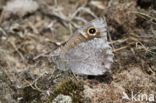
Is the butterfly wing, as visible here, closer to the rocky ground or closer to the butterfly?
the butterfly

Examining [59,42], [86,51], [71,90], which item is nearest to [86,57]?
[86,51]

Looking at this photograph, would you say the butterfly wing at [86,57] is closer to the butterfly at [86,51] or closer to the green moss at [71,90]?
the butterfly at [86,51]

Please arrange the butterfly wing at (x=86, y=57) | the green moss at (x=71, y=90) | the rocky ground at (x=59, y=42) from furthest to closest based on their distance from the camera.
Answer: the butterfly wing at (x=86, y=57) < the rocky ground at (x=59, y=42) < the green moss at (x=71, y=90)

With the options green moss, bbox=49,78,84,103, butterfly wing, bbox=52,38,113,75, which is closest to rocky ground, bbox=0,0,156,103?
green moss, bbox=49,78,84,103

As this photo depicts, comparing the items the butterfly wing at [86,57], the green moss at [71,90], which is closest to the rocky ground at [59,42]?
the green moss at [71,90]

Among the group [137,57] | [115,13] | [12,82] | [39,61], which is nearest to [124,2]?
[115,13]

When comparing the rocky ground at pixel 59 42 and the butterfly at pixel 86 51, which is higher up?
the butterfly at pixel 86 51
